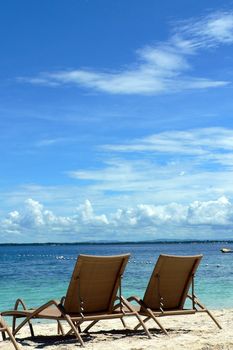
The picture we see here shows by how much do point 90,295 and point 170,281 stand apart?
109 centimetres

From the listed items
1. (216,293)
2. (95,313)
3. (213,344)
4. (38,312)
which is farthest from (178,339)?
(216,293)

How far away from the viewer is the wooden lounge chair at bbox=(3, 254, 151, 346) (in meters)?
6.72

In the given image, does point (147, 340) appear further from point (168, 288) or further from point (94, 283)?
point (94, 283)

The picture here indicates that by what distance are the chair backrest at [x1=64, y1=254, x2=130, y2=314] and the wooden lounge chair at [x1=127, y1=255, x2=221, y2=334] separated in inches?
16.9

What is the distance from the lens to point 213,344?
675 centimetres

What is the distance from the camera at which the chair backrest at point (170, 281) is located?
739 cm

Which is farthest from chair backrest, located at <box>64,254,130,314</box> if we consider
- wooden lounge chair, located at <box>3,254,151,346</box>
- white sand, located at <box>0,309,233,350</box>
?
white sand, located at <box>0,309,233,350</box>

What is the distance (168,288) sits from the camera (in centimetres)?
755

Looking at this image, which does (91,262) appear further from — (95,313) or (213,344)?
(213,344)

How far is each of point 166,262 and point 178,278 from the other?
374 millimetres

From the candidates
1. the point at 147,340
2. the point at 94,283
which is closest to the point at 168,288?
the point at 147,340

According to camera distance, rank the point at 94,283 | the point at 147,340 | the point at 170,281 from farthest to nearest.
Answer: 1. the point at 170,281
2. the point at 147,340
3. the point at 94,283

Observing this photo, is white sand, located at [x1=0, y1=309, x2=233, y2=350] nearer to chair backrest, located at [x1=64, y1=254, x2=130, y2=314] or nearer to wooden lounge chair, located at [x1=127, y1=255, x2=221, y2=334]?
wooden lounge chair, located at [x1=127, y1=255, x2=221, y2=334]

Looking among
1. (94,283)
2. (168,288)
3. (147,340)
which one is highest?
(94,283)
